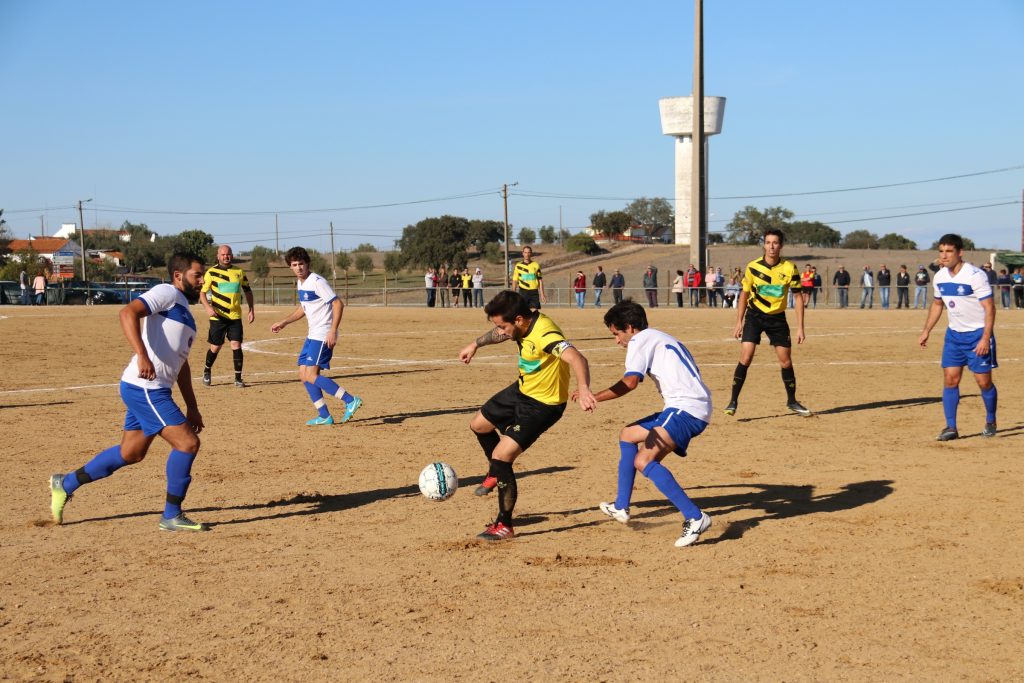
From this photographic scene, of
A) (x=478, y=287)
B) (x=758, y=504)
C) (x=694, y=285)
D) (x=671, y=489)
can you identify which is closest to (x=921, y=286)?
(x=694, y=285)

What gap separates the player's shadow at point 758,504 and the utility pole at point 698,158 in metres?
35.1

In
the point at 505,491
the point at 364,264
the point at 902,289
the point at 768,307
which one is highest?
the point at 364,264

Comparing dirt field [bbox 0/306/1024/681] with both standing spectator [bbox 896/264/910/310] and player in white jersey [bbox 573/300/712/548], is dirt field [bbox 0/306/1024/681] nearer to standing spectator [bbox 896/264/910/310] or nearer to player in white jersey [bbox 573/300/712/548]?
player in white jersey [bbox 573/300/712/548]

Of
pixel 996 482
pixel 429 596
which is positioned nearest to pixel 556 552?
pixel 429 596

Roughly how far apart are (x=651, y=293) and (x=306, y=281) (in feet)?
105

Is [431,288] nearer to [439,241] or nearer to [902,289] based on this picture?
[902,289]

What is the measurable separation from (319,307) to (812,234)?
10896cm

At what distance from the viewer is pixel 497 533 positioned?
22.3ft

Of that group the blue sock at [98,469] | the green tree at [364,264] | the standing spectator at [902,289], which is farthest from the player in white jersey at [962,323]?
the green tree at [364,264]

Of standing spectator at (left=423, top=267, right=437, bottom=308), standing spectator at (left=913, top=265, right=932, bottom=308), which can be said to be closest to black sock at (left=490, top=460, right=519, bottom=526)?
standing spectator at (left=913, top=265, right=932, bottom=308)

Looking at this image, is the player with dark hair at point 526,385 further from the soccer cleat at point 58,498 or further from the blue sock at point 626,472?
the soccer cleat at point 58,498

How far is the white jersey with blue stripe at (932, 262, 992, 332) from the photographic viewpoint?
32.2 feet

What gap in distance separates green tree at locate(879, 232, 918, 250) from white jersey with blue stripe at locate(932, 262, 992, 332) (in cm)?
10396

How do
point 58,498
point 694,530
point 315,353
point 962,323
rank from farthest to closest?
point 315,353 < point 962,323 < point 58,498 < point 694,530
